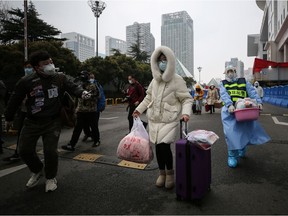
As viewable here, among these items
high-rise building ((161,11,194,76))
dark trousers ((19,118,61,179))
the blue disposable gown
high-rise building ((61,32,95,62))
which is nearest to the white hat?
the blue disposable gown

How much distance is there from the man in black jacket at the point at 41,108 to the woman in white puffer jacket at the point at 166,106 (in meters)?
1.02

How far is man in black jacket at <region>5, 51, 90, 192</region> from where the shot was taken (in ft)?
10.8

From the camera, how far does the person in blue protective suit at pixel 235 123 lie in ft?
13.3

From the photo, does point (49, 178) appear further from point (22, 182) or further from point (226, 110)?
point (226, 110)

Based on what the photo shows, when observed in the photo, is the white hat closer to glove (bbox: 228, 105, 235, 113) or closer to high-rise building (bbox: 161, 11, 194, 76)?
glove (bbox: 228, 105, 235, 113)

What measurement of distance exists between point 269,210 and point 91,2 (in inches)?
1090

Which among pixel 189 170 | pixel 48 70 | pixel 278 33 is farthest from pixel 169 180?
pixel 278 33

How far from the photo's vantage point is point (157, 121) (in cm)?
333

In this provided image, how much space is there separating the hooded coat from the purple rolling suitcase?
1.22 feet

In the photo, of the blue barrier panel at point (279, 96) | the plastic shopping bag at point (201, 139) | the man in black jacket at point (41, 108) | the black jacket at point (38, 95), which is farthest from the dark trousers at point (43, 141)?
the blue barrier panel at point (279, 96)

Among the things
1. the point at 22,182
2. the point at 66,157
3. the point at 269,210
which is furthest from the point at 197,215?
the point at 66,157

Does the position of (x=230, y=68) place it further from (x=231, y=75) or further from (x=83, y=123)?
(x=83, y=123)

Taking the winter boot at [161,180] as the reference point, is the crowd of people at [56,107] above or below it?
above

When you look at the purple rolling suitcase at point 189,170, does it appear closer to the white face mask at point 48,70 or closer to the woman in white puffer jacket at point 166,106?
the woman in white puffer jacket at point 166,106
